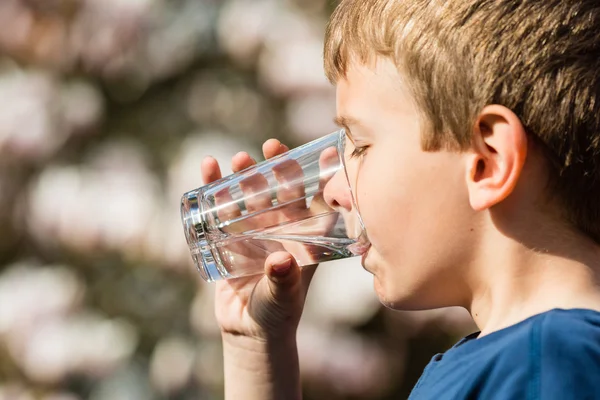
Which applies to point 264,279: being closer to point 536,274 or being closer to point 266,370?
point 266,370

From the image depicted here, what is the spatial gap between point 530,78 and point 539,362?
12.5 inches

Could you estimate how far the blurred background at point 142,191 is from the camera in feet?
7.77

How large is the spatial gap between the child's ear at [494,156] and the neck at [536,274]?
0.19 ft

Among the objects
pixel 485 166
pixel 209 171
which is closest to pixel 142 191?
pixel 209 171

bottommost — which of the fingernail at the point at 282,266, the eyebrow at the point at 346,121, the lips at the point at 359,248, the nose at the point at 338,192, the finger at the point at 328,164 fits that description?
the lips at the point at 359,248

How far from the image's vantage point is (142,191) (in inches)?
97.3

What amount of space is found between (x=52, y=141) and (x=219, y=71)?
1.66ft

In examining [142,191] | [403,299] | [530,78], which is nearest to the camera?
[530,78]

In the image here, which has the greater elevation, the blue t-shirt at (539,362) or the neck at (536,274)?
the neck at (536,274)

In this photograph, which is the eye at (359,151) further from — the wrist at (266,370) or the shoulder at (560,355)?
the wrist at (266,370)

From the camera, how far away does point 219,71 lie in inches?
97.4

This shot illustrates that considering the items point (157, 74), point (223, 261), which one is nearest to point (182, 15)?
point (157, 74)

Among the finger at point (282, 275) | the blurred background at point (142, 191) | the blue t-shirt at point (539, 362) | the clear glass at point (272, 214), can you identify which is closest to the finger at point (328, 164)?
the clear glass at point (272, 214)

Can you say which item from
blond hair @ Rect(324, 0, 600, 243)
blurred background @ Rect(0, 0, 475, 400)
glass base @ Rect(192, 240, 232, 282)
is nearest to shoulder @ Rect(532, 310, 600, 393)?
blond hair @ Rect(324, 0, 600, 243)
